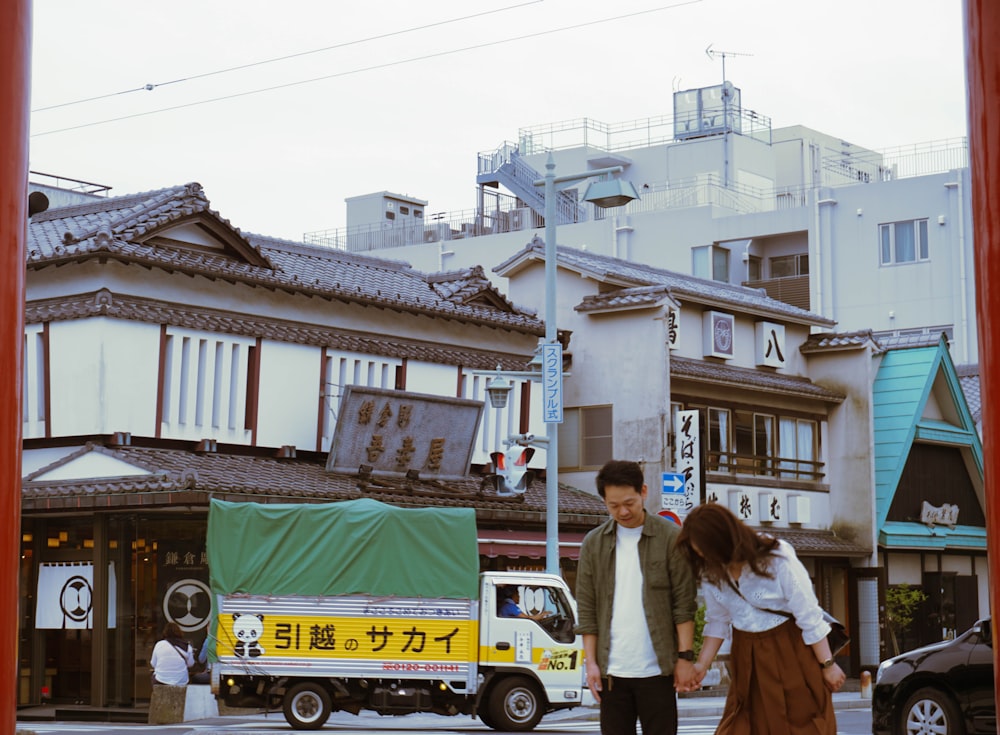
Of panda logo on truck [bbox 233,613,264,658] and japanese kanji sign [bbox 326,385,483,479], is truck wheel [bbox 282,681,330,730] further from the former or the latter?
japanese kanji sign [bbox 326,385,483,479]

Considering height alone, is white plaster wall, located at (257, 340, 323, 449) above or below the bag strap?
above

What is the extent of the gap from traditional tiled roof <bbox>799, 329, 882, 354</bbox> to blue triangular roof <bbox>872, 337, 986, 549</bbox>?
1.08 metres

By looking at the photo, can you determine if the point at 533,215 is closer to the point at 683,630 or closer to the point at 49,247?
the point at 49,247

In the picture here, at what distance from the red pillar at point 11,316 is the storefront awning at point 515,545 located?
85.6 feet

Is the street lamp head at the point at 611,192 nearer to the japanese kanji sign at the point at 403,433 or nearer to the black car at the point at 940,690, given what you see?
the japanese kanji sign at the point at 403,433

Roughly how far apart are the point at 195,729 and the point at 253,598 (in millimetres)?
1899

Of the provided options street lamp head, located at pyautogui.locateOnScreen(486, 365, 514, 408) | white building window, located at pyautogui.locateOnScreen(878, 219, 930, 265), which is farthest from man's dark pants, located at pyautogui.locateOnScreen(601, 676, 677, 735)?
white building window, located at pyautogui.locateOnScreen(878, 219, 930, 265)

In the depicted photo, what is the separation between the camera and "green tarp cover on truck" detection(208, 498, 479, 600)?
21.0 meters

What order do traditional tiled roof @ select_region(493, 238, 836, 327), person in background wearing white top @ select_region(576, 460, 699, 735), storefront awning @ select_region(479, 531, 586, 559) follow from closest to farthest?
person in background wearing white top @ select_region(576, 460, 699, 735) → storefront awning @ select_region(479, 531, 586, 559) → traditional tiled roof @ select_region(493, 238, 836, 327)

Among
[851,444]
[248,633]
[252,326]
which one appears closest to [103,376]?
[252,326]

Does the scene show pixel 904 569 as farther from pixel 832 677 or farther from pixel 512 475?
pixel 832 677

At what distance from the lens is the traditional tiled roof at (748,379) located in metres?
34.2

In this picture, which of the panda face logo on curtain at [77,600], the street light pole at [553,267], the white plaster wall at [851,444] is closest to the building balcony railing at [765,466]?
the white plaster wall at [851,444]

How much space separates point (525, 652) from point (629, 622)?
44.6ft
